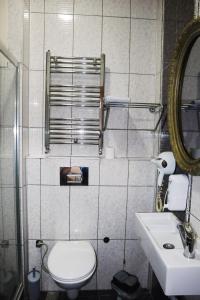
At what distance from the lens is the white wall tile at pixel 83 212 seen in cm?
185

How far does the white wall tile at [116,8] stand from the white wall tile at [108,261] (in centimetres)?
189

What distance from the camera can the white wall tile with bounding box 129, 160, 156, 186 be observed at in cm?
185

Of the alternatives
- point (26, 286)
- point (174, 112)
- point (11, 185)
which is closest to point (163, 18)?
→ point (174, 112)

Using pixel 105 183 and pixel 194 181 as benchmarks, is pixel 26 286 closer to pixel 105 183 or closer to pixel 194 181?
Answer: pixel 105 183

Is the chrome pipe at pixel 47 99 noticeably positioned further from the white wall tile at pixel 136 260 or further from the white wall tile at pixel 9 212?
the white wall tile at pixel 136 260

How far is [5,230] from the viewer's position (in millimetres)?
1621

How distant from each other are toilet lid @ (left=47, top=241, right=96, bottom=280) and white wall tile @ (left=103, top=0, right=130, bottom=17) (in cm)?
187

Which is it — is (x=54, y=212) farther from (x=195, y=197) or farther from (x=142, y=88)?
(x=142, y=88)

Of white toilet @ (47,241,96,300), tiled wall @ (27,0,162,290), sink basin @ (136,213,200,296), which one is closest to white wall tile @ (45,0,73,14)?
tiled wall @ (27,0,162,290)

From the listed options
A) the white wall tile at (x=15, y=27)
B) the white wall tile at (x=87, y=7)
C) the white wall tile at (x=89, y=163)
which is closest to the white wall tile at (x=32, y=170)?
the white wall tile at (x=89, y=163)

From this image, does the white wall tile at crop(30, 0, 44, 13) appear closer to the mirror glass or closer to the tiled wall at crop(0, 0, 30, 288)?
the tiled wall at crop(0, 0, 30, 288)

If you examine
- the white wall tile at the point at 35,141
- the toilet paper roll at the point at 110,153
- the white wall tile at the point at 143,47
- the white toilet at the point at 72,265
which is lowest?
the white toilet at the point at 72,265

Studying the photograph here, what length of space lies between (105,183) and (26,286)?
3.47 ft

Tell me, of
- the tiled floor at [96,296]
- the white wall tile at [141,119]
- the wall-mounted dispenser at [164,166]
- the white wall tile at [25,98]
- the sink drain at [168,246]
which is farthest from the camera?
the white wall tile at [141,119]
